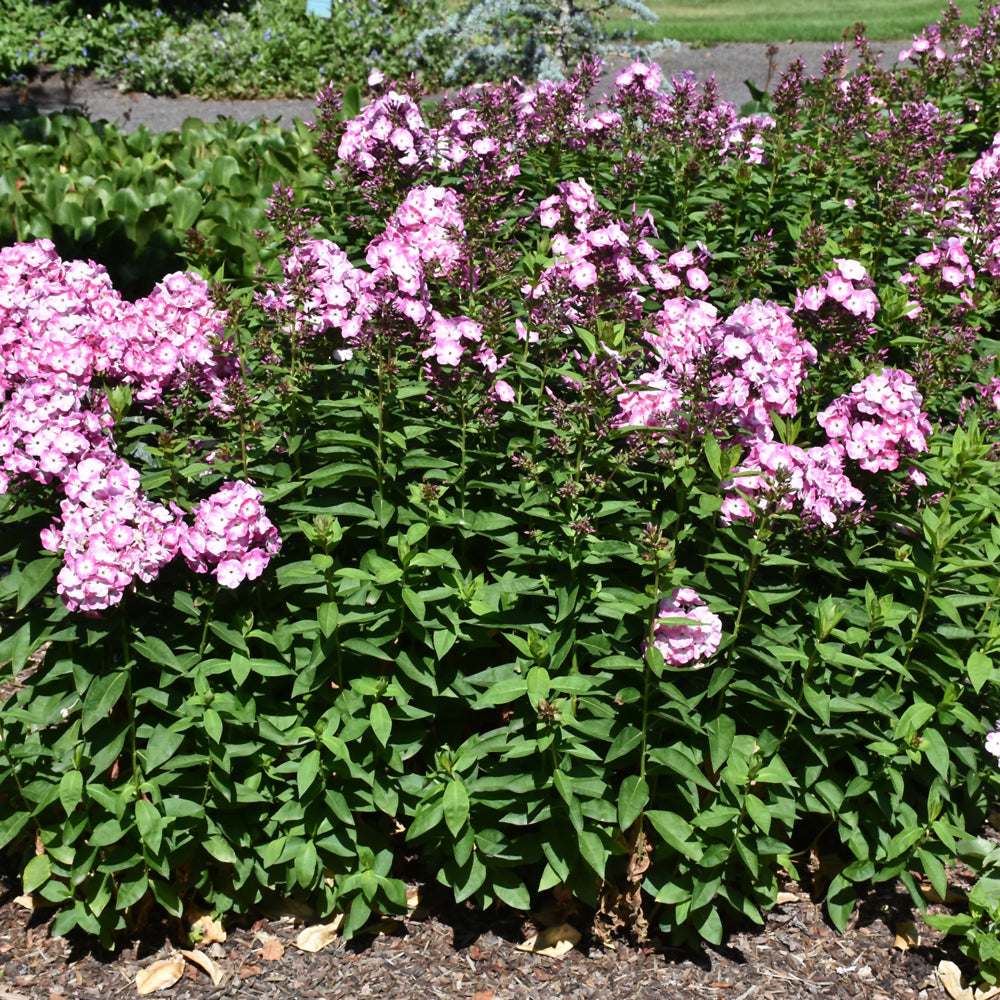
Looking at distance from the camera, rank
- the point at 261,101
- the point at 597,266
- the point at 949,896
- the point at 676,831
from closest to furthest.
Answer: the point at 676,831
the point at 949,896
the point at 597,266
the point at 261,101

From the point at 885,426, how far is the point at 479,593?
1.26m

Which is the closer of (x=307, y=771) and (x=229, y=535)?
(x=229, y=535)

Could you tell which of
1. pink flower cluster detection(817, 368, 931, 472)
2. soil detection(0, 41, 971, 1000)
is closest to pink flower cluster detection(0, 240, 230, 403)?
soil detection(0, 41, 971, 1000)

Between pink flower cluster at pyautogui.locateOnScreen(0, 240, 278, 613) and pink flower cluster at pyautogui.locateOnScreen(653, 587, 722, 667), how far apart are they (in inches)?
43.5

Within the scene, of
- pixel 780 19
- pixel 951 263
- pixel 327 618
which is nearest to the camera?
pixel 327 618

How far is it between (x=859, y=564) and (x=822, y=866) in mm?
1053

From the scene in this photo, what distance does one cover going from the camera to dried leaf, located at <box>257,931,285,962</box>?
11.1 feet

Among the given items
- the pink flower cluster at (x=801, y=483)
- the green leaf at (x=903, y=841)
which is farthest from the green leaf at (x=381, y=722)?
the green leaf at (x=903, y=841)

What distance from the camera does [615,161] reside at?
4625mm

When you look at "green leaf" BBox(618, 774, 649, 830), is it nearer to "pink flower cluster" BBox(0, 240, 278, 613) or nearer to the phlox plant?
the phlox plant

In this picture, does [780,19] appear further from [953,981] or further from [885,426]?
[953,981]

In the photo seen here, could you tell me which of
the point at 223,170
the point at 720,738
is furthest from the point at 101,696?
the point at 223,170

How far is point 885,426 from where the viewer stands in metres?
3.20

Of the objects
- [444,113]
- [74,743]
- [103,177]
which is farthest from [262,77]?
[74,743]
